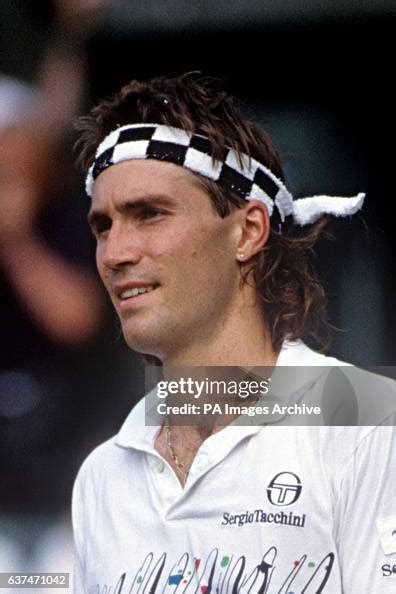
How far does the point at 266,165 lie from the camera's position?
219cm

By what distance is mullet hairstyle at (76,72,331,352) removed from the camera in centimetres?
219

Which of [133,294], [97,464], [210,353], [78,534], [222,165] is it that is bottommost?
[78,534]

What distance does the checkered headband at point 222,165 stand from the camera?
2152mm

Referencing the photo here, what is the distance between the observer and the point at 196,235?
2.15 metres

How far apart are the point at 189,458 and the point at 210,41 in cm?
92

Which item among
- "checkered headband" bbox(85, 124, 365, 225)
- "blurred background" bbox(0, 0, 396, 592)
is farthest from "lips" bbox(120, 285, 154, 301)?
"checkered headband" bbox(85, 124, 365, 225)

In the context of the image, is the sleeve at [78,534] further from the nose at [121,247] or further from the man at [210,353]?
the nose at [121,247]

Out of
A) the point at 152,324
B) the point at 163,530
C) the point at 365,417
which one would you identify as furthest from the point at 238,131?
the point at 163,530

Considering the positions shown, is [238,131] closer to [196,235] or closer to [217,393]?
[196,235]

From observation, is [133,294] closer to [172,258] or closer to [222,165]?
[172,258]

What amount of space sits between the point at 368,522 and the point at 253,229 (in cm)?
66

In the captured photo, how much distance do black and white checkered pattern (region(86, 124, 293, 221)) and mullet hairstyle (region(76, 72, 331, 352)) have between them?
19 mm

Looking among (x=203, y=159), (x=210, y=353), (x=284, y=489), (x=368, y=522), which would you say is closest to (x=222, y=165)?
(x=203, y=159)
